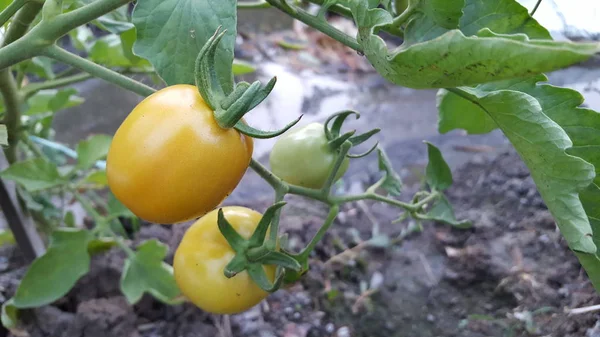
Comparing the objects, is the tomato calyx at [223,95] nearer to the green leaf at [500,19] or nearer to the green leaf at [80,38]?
the green leaf at [500,19]

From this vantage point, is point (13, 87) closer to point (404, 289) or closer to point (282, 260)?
point (282, 260)

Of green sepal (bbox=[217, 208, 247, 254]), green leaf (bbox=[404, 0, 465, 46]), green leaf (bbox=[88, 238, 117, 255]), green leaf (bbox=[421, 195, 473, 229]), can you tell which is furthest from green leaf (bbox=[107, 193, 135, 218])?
green leaf (bbox=[404, 0, 465, 46])

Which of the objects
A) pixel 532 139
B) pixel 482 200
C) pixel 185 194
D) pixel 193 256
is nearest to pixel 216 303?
pixel 193 256

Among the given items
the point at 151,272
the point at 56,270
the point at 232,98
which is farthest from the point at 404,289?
the point at 232,98

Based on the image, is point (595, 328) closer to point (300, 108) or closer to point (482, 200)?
point (482, 200)

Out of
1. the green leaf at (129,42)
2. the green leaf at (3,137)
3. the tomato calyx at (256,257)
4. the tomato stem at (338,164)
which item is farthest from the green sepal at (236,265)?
the green leaf at (129,42)
